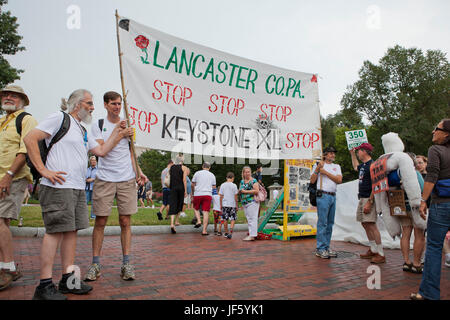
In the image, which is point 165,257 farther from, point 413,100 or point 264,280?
point 413,100

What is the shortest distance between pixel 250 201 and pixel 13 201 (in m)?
5.46

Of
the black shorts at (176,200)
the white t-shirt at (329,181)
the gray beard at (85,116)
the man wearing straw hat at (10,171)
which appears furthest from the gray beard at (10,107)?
the black shorts at (176,200)

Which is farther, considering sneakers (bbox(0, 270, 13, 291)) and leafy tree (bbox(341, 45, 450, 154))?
leafy tree (bbox(341, 45, 450, 154))

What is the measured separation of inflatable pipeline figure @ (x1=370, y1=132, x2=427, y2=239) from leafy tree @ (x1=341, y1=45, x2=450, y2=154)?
1287 inches

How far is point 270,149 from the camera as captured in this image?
5445 millimetres

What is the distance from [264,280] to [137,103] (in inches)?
109

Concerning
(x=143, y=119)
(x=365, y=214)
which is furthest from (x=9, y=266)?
(x=365, y=214)

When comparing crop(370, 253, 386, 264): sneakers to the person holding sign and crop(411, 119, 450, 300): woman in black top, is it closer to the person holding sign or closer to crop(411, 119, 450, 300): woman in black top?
the person holding sign

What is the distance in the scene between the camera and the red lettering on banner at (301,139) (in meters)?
5.79

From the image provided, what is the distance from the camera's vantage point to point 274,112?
18.5ft

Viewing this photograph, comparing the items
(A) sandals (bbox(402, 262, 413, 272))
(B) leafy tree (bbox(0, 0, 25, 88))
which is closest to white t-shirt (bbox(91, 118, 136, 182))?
(A) sandals (bbox(402, 262, 413, 272))

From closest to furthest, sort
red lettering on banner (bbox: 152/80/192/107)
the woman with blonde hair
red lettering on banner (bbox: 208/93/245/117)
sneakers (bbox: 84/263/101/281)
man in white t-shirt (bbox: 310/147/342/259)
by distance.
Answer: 1. sneakers (bbox: 84/263/101/281)
2. red lettering on banner (bbox: 152/80/192/107)
3. red lettering on banner (bbox: 208/93/245/117)
4. man in white t-shirt (bbox: 310/147/342/259)
5. the woman with blonde hair

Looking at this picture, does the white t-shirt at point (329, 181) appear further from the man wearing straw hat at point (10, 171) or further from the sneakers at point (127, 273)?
the man wearing straw hat at point (10, 171)

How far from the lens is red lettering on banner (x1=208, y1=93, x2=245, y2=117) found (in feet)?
15.9
